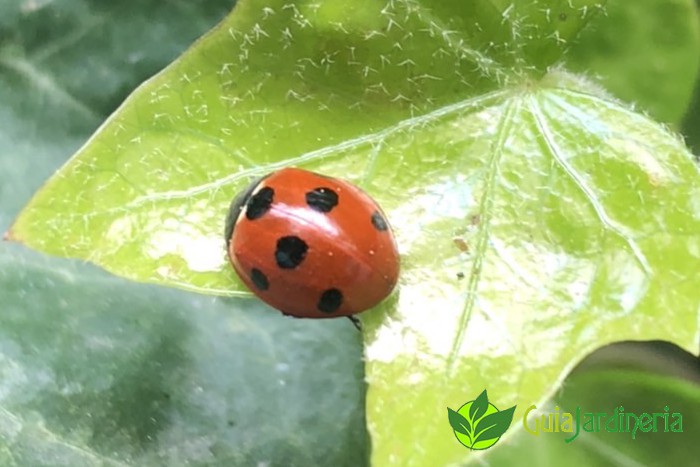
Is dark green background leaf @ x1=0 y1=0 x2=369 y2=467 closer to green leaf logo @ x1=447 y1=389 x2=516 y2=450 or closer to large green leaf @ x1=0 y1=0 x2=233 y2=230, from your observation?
large green leaf @ x1=0 y1=0 x2=233 y2=230

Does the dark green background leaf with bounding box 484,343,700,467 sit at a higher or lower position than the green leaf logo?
lower

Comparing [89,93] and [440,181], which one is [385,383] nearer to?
[440,181]

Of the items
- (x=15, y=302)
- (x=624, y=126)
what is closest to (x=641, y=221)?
(x=624, y=126)

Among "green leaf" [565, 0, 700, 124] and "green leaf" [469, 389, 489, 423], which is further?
"green leaf" [565, 0, 700, 124]

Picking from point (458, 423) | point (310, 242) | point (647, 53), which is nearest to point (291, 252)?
point (310, 242)

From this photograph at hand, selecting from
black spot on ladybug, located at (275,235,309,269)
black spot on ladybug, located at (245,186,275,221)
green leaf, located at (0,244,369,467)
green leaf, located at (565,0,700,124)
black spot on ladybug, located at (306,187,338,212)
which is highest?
green leaf, located at (565,0,700,124)

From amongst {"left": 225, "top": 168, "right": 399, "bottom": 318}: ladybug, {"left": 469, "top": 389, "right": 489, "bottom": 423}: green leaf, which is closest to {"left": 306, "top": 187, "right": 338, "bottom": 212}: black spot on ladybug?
{"left": 225, "top": 168, "right": 399, "bottom": 318}: ladybug

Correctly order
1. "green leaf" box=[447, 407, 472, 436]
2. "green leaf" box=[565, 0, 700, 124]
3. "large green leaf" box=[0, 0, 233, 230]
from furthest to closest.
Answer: "large green leaf" box=[0, 0, 233, 230], "green leaf" box=[565, 0, 700, 124], "green leaf" box=[447, 407, 472, 436]

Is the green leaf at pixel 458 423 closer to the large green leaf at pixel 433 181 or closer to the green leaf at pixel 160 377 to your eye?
the large green leaf at pixel 433 181
